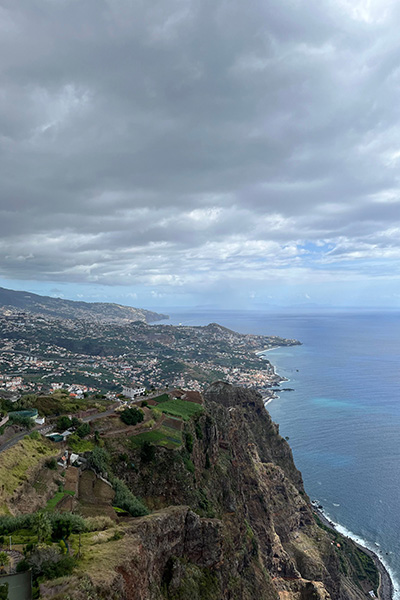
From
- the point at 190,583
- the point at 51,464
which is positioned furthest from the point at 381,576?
the point at 51,464

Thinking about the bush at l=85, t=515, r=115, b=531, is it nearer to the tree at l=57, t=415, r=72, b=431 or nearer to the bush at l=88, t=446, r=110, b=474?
the bush at l=88, t=446, r=110, b=474

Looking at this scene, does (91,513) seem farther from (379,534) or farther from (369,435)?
(369,435)

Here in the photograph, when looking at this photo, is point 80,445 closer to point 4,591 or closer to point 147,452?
point 147,452

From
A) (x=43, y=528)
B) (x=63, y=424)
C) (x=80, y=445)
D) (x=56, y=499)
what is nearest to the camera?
(x=43, y=528)

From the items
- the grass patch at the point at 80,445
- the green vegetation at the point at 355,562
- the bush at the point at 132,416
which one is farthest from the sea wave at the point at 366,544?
the grass patch at the point at 80,445

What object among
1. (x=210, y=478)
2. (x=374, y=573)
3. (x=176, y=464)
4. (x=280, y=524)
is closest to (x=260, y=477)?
(x=280, y=524)
